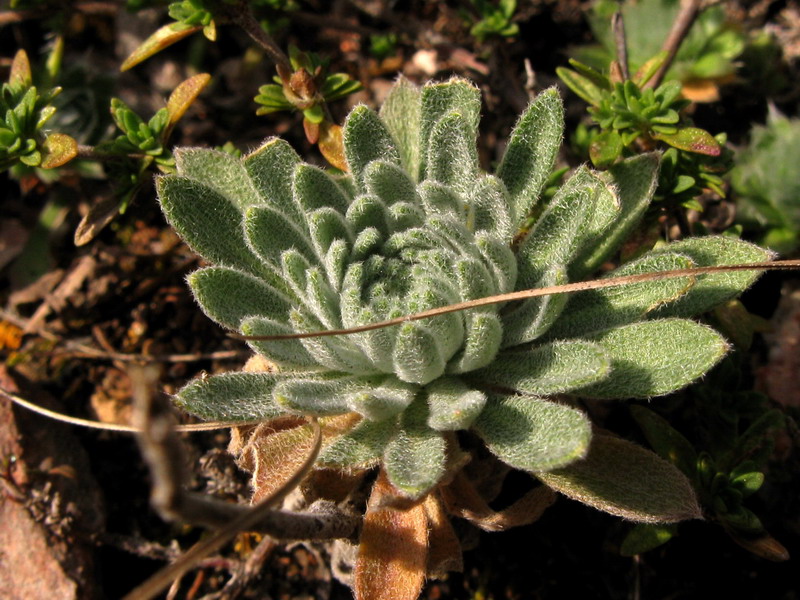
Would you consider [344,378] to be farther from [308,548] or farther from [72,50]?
[72,50]

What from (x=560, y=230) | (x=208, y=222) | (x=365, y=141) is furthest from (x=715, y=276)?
(x=208, y=222)

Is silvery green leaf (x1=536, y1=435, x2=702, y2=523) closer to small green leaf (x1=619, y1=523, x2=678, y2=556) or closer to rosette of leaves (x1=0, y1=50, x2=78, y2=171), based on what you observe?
small green leaf (x1=619, y1=523, x2=678, y2=556)

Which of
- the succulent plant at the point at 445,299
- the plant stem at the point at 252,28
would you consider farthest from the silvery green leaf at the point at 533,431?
the plant stem at the point at 252,28

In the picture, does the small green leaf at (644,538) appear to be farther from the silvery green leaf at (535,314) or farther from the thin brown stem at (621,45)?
the thin brown stem at (621,45)

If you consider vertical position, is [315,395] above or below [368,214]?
below

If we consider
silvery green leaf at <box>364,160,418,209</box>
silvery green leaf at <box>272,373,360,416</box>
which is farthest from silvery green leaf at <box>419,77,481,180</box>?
silvery green leaf at <box>272,373,360,416</box>

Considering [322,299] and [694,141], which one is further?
[694,141]

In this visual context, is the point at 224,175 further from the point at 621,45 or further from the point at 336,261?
the point at 621,45
